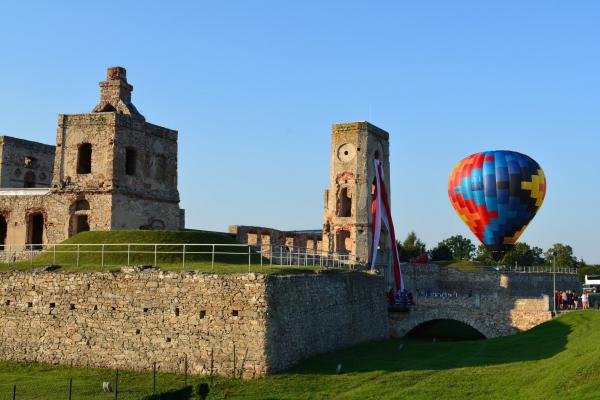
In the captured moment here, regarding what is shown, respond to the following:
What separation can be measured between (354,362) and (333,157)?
92.1ft

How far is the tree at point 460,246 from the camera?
127 m

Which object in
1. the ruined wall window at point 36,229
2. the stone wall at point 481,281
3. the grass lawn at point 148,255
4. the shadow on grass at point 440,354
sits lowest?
the shadow on grass at point 440,354

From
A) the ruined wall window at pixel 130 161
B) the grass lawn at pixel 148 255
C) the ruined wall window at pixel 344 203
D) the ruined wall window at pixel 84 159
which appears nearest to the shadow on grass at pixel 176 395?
the grass lawn at pixel 148 255

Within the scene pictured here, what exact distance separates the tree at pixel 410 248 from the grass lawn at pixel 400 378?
61217 mm

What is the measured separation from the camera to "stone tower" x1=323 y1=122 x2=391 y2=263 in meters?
52.6

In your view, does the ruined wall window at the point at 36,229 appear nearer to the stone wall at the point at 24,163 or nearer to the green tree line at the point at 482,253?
the stone wall at the point at 24,163

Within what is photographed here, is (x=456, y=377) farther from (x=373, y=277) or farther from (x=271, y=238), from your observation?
(x=271, y=238)

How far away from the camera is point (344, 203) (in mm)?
54250

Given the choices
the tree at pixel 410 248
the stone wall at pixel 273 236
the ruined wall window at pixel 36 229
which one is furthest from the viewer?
the tree at pixel 410 248

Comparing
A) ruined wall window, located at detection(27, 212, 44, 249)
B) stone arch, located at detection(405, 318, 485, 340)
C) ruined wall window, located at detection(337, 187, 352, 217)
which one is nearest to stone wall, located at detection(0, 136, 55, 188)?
ruined wall window, located at detection(27, 212, 44, 249)

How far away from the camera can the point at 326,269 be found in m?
30.2

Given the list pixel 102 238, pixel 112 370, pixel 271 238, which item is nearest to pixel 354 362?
pixel 112 370

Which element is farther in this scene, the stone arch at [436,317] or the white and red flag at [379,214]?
the white and red flag at [379,214]

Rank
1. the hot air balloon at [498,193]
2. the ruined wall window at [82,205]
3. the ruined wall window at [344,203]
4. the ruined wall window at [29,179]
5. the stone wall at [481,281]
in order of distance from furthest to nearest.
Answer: the stone wall at [481,281], the hot air balloon at [498,193], the ruined wall window at [344,203], the ruined wall window at [29,179], the ruined wall window at [82,205]
